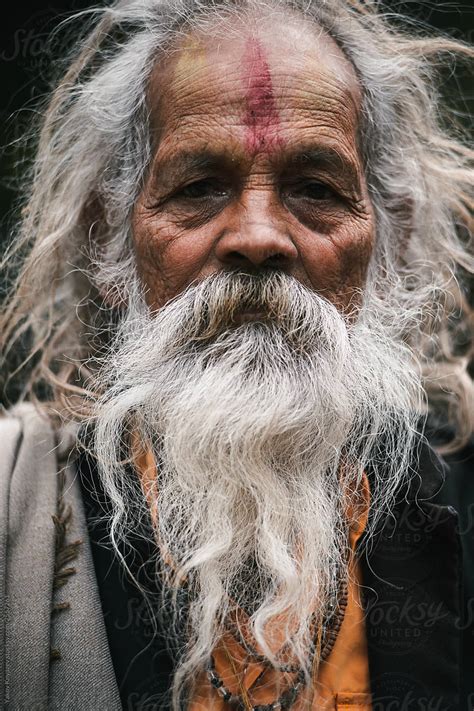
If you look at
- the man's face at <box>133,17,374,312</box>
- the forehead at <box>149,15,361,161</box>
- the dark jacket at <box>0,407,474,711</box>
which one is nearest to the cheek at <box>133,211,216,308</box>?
the man's face at <box>133,17,374,312</box>

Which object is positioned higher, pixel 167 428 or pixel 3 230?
pixel 167 428

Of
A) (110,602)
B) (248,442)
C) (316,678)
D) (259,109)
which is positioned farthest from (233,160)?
(316,678)

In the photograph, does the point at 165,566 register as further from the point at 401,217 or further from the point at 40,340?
the point at 401,217

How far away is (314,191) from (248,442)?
0.79 metres

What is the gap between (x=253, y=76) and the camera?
2.23 meters

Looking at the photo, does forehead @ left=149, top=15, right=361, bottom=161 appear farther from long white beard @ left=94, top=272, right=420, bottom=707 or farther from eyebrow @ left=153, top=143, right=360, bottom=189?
long white beard @ left=94, top=272, right=420, bottom=707

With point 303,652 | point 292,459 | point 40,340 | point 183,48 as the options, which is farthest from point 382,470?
point 183,48

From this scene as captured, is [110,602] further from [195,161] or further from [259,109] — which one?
[259,109]

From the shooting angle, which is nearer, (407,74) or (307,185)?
(307,185)

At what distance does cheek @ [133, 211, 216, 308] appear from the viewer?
7.24 feet

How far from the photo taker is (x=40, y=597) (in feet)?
6.30

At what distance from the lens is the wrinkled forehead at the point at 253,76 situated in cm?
222

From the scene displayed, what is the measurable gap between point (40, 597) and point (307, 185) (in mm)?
1333

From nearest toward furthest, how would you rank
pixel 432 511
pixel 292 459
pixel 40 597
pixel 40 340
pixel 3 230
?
pixel 40 597 < pixel 292 459 < pixel 432 511 < pixel 40 340 < pixel 3 230
